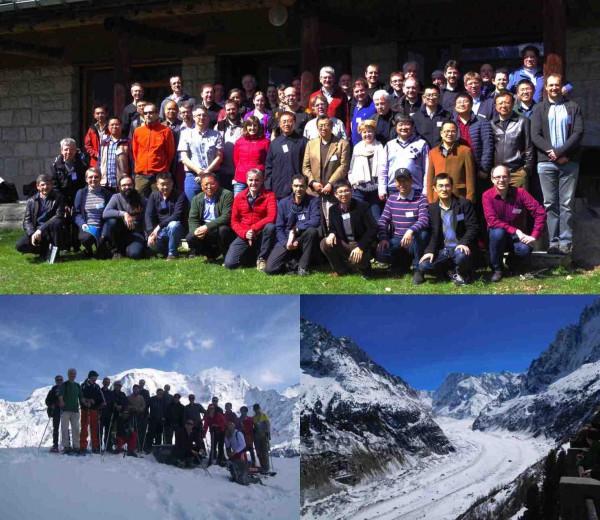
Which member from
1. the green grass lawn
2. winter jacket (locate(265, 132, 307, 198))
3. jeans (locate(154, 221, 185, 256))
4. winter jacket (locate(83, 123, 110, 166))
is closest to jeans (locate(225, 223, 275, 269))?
the green grass lawn

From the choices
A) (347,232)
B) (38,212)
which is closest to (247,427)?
(347,232)

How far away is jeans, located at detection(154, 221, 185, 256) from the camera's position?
35.4ft

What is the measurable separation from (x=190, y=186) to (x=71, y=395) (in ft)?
17.8

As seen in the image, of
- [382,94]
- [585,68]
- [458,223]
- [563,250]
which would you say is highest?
[585,68]

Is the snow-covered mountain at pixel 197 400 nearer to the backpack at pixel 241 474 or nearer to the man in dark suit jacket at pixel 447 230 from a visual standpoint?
the backpack at pixel 241 474

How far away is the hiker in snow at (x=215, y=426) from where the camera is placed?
Answer: 5.54 meters

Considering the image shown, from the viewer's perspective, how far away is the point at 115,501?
214 inches

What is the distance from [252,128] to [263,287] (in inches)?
81.3

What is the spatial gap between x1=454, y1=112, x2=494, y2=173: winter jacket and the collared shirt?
9.04 feet

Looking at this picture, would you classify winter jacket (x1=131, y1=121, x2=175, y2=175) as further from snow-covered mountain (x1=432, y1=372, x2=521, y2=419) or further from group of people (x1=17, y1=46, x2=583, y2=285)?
snow-covered mountain (x1=432, y1=372, x2=521, y2=419)

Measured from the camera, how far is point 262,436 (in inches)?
215

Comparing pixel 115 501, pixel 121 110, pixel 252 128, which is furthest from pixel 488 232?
pixel 121 110

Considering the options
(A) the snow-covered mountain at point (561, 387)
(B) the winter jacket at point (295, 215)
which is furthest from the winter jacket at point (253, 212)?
(A) the snow-covered mountain at point (561, 387)

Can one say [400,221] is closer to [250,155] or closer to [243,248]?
[243,248]
